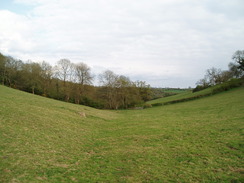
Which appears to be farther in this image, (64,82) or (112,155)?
(64,82)

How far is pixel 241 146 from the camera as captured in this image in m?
10.1

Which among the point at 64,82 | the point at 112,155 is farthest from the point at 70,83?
the point at 112,155

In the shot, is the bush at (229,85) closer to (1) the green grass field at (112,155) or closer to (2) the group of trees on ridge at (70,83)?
(2) the group of trees on ridge at (70,83)

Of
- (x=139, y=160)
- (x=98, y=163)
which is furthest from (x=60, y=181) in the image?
(x=139, y=160)

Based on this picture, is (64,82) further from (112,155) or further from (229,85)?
(229,85)

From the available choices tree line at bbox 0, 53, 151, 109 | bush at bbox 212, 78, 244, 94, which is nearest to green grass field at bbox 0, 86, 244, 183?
tree line at bbox 0, 53, 151, 109

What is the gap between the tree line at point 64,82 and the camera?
50031mm

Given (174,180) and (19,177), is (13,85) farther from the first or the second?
(174,180)

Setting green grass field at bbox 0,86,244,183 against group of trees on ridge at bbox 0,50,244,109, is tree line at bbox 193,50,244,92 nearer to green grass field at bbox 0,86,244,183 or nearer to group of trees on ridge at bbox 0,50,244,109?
A: group of trees on ridge at bbox 0,50,244,109

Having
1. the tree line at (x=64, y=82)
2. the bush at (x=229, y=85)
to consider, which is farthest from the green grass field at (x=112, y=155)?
the bush at (x=229, y=85)

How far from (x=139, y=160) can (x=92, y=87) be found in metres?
48.5

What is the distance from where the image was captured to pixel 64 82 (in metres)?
53.9

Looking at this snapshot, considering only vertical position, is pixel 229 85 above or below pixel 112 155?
above

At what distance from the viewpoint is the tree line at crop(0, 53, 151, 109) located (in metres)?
50.0
